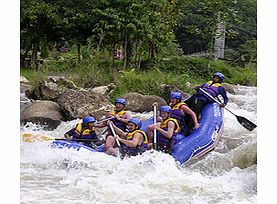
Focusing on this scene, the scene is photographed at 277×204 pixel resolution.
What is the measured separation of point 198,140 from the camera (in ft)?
9.86

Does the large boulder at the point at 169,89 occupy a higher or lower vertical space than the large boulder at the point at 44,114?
higher

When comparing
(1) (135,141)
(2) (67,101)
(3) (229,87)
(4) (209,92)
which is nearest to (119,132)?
(1) (135,141)

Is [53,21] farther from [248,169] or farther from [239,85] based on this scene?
[248,169]

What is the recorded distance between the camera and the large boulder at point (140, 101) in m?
3.60

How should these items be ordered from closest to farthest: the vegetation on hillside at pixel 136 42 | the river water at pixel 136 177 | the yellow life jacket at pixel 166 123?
the river water at pixel 136 177 → the yellow life jacket at pixel 166 123 → the vegetation on hillside at pixel 136 42

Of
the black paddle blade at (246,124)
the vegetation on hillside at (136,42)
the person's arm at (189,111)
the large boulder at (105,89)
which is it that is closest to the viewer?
the vegetation on hillside at (136,42)

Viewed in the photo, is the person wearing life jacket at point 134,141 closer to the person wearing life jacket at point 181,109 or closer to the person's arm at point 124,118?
the person's arm at point 124,118

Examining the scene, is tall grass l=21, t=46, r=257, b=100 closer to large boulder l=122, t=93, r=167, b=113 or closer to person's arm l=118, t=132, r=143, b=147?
large boulder l=122, t=93, r=167, b=113

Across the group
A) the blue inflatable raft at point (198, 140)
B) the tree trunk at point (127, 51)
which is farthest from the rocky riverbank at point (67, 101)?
the blue inflatable raft at point (198, 140)

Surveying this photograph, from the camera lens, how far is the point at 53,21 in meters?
4.06

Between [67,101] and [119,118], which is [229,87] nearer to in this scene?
[119,118]

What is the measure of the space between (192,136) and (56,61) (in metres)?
2.00

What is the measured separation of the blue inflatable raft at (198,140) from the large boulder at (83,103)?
71cm
